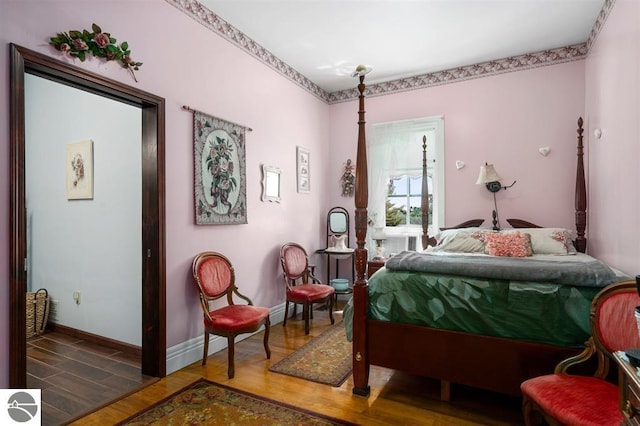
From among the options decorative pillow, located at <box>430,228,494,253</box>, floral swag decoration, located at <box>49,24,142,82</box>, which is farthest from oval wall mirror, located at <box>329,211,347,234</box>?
floral swag decoration, located at <box>49,24,142,82</box>

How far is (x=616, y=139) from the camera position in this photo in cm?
276

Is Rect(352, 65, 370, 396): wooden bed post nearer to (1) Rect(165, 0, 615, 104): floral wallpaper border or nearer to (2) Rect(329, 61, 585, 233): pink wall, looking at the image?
(1) Rect(165, 0, 615, 104): floral wallpaper border

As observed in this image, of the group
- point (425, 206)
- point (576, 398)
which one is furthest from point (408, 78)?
point (576, 398)

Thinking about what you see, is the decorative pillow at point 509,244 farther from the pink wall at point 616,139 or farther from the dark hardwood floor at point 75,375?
the dark hardwood floor at point 75,375

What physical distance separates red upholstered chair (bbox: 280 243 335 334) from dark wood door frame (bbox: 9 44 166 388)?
1399 mm

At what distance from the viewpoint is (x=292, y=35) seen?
11.6ft

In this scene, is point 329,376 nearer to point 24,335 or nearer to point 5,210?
point 24,335

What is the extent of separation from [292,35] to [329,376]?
10.6ft

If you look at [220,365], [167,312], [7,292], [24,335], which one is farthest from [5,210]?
[220,365]

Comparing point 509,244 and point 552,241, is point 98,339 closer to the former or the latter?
point 509,244

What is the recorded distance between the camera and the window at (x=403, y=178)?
449cm

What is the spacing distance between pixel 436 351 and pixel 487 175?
2.55 m

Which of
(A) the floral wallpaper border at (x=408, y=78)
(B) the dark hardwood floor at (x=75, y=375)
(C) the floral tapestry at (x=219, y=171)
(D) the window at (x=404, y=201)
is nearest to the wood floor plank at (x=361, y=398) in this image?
(B) the dark hardwood floor at (x=75, y=375)
